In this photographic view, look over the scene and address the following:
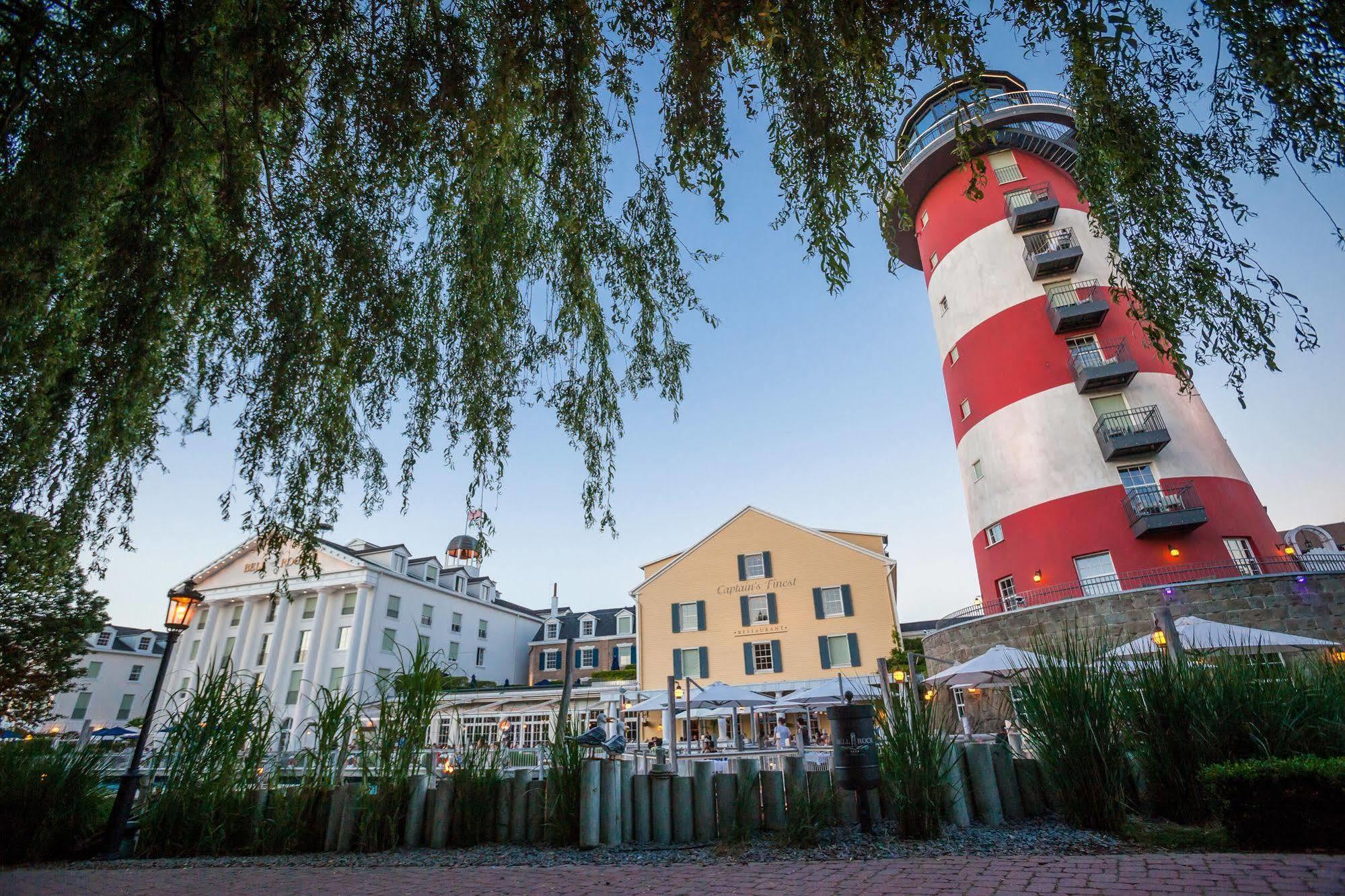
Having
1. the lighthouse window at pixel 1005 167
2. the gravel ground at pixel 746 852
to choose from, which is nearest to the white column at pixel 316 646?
the gravel ground at pixel 746 852

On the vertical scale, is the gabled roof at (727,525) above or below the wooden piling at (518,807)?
above

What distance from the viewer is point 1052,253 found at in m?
20.9

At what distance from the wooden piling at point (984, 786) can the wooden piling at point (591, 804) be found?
3.12 meters

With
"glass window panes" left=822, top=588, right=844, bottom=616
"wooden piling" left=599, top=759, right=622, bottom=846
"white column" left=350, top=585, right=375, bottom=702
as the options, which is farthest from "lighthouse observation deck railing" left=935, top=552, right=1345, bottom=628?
"white column" left=350, top=585, right=375, bottom=702

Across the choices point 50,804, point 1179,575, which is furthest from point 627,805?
point 1179,575

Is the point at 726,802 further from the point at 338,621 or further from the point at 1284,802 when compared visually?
the point at 338,621

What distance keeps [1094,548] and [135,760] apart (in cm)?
2051

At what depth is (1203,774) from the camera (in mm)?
4254

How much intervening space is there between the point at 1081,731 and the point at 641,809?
3632 mm

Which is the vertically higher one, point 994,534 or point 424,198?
point 994,534

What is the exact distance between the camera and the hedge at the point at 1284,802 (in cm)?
371

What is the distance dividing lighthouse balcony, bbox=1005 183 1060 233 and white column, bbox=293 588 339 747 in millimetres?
35182

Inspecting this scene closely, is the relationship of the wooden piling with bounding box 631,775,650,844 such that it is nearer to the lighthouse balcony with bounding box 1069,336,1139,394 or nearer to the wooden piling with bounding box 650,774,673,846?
the wooden piling with bounding box 650,774,673,846

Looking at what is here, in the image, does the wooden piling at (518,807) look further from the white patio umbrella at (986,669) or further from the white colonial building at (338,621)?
the white colonial building at (338,621)
